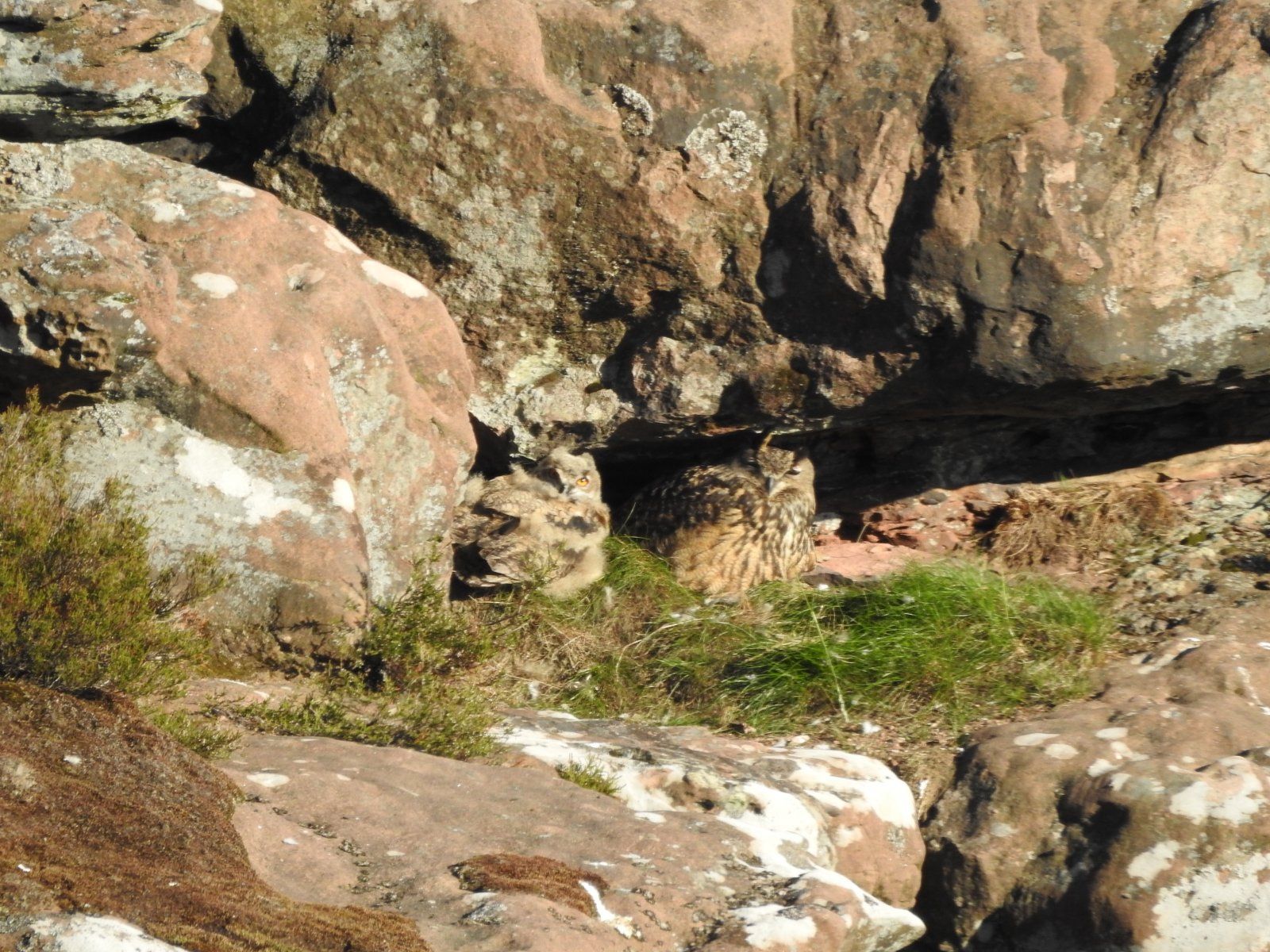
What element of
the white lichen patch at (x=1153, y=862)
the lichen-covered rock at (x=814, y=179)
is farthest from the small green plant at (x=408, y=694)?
the white lichen patch at (x=1153, y=862)

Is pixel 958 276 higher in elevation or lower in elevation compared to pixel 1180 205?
lower

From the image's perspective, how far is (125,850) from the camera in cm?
272

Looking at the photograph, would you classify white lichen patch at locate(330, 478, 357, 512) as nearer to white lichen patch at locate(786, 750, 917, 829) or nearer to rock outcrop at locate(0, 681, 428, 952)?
rock outcrop at locate(0, 681, 428, 952)

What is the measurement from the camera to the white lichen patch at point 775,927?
321cm

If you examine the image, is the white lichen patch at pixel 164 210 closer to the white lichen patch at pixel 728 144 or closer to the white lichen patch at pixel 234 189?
the white lichen patch at pixel 234 189

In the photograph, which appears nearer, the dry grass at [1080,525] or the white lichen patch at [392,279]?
the white lichen patch at [392,279]

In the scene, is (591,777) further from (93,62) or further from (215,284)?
(93,62)

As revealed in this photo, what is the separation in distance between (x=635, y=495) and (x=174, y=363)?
296 cm

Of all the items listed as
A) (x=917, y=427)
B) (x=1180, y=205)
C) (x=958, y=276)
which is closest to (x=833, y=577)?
(x=917, y=427)

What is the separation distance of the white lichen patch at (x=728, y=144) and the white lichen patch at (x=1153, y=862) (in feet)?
10.3

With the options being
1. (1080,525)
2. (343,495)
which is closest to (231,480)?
(343,495)

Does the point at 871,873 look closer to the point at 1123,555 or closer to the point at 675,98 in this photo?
the point at 1123,555

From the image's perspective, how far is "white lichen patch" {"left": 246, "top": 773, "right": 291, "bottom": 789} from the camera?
351 centimetres

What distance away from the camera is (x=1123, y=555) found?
6.37m
